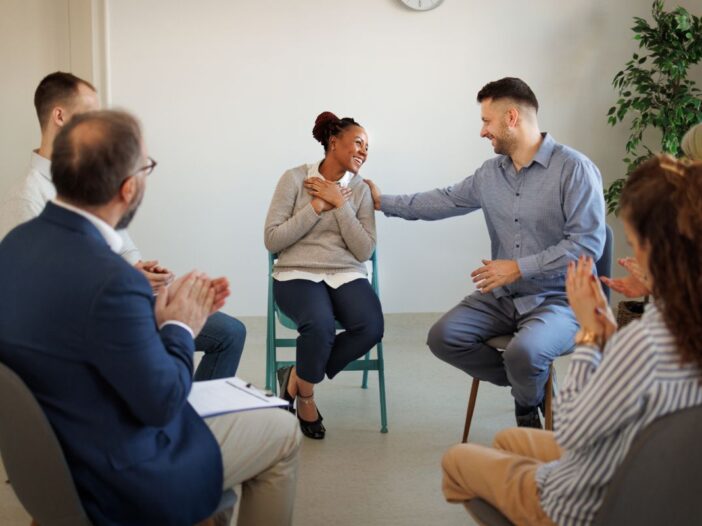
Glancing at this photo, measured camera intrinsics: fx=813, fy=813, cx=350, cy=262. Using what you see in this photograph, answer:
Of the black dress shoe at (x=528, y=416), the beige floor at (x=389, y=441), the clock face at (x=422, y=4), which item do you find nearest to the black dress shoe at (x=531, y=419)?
the black dress shoe at (x=528, y=416)

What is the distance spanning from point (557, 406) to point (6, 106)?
4045 mm

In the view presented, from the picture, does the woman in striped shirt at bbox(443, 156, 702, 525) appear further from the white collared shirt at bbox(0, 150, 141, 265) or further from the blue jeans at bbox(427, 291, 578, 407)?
the white collared shirt at bbox(0, 150, 141, 265)

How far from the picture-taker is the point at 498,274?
298 cm

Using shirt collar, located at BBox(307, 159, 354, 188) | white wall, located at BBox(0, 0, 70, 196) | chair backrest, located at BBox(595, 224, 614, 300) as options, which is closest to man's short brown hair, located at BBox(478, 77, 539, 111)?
chair backrest, located at BBox(595, 224, 614, 300)

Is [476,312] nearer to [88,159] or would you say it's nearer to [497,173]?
[497,173]

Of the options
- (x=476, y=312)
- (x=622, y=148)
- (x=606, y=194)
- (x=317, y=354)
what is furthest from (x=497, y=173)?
(x=622, y=148)

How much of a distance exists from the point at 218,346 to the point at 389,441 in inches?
32.5

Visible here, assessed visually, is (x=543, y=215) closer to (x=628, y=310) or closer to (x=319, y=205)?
(x=319, y=205)

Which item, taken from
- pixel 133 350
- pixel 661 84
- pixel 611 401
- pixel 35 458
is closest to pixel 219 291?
pixel 133 350

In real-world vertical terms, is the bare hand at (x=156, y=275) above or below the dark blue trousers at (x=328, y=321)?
above

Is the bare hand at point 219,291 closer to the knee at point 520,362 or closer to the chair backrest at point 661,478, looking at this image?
the chair backrest at point 661,478

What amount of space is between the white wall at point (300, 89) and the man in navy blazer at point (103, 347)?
114 inches

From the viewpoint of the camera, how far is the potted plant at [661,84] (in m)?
4.25

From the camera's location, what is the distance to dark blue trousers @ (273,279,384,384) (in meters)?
3.22
